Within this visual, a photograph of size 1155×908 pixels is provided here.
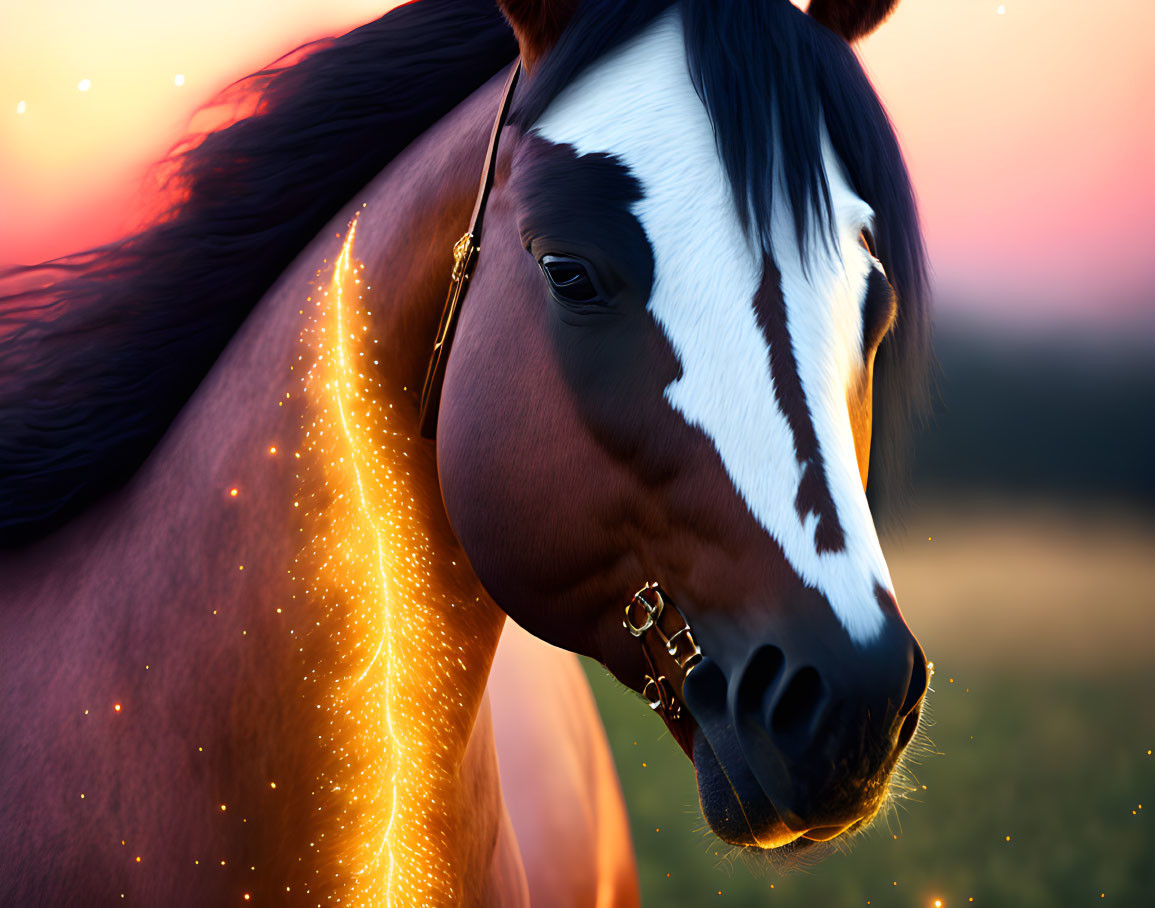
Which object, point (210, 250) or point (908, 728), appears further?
point (210, 250)

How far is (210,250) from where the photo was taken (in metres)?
1.05

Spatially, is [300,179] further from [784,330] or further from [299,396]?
[784,330]

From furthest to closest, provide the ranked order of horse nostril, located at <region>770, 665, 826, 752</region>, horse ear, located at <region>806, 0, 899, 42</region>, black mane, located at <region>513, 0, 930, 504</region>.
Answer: horse ear, located at <region>806, 0, 899, 42</region>
black mane, located at <region>513, 0, 930, 504</region>
horse nostril, located at <region>770, 665, 826, 752</region>

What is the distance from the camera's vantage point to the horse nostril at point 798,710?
0.65 metres

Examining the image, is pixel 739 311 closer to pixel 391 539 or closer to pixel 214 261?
pixel 391 539

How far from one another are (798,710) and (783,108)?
21.1 inches

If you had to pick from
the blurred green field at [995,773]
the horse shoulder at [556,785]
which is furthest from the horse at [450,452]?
the blurred green field at [995,773]

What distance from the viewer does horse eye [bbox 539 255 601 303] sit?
77 cm

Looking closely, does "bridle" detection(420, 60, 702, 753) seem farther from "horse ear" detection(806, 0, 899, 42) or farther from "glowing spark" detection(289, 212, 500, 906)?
"horse ear" detection(806, 0, 899, 42)

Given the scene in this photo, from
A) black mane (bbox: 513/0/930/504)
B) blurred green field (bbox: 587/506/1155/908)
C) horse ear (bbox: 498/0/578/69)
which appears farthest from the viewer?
blurred green field (bbox: 587/506/1155/908)

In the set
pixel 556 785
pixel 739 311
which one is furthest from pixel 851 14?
pixel 556 785

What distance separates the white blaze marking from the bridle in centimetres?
12

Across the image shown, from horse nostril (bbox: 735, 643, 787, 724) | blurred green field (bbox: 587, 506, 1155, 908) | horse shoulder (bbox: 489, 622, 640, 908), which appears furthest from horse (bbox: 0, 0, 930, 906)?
blurred green field (bbox: 587, 506, 1155, 908)

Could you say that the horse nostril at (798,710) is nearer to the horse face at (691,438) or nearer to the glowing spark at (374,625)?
the horse face at (691,438)
